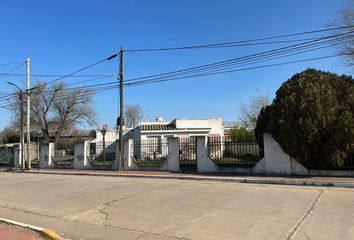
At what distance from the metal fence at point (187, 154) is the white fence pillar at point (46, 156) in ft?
44.4

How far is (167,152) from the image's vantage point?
24484mm

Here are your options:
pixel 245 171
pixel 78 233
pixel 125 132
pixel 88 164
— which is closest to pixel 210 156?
pixel 245 171

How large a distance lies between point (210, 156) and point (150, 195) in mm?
8310

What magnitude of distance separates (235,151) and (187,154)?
3204mm

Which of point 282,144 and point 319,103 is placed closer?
point 319,103

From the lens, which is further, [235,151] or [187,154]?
[187,154]

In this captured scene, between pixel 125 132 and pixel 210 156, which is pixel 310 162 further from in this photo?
pixel 125 132

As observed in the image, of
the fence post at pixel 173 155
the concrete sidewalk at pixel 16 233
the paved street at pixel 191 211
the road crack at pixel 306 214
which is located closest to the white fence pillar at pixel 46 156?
the fence post at pixel 173 155

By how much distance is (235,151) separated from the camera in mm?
21578

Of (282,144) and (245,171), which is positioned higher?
(282,144)

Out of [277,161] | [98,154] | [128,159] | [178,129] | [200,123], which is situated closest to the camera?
[277,161]

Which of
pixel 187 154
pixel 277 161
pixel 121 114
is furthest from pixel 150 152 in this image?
pixel 277 161

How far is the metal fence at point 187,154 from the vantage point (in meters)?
23.0

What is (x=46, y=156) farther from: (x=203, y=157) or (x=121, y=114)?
(x=203, y=157)
